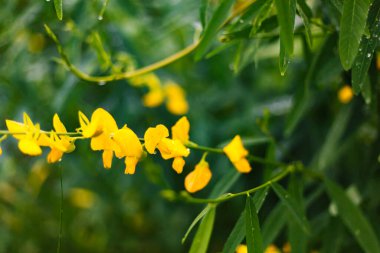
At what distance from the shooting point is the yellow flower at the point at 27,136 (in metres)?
0.52

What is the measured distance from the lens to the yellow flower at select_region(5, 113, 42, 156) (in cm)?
52

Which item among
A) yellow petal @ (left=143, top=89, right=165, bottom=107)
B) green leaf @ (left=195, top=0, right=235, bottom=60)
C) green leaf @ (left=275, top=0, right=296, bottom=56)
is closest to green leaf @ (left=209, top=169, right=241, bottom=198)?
green leaf @ (left=195, top=0, right=235, bottom=60)

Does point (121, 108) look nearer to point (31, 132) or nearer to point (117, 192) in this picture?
point (117, 192)

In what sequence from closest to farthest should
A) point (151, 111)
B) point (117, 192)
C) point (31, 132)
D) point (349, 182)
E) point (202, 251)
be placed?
point (31, 132) < point (202, 251) < point (349, 182) < point (151, 111) < point (117, 192)

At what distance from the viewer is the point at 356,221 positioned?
2.56 ft

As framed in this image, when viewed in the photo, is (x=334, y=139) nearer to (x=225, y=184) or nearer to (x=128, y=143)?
(x=225, y=184)

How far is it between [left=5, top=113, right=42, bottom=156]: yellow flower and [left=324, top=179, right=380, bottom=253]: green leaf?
41 centimetres

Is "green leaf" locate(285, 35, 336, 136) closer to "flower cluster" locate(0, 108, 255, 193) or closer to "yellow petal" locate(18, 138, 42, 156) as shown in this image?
"flower cluster" locate(0, 108, 255, 193)

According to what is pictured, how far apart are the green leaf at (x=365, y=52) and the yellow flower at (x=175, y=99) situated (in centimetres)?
72

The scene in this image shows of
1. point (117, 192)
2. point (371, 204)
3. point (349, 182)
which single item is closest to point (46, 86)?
point (117, 192)

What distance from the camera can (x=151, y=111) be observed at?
1.41 metres

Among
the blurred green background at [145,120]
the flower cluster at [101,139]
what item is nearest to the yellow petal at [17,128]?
the flower cluster at [101,139]

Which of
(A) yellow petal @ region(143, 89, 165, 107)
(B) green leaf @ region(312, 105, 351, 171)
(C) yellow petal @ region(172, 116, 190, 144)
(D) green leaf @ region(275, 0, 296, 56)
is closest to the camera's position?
(D) green leaf @ region(275, 0, 296, 56)

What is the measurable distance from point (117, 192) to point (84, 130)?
1.10m
